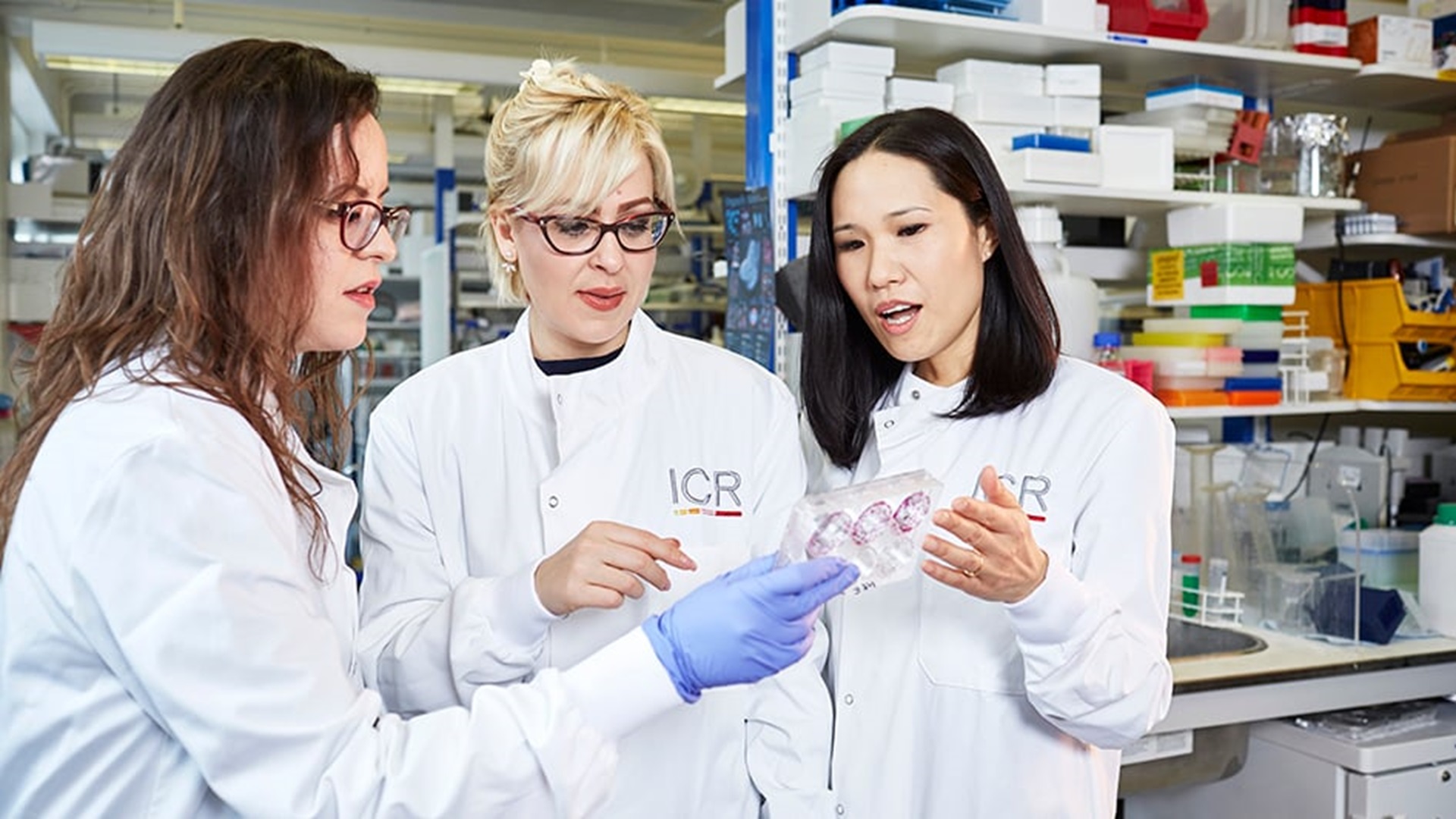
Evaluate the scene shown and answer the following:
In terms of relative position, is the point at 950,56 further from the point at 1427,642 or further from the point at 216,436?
the point at 216,436

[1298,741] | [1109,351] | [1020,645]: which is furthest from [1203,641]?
[1020,645]

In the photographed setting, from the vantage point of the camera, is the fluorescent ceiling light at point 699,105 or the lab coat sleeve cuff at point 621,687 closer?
the lab coat sleeve cuff at point 621,687

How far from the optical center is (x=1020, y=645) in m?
1.55

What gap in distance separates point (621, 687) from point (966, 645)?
66 cm

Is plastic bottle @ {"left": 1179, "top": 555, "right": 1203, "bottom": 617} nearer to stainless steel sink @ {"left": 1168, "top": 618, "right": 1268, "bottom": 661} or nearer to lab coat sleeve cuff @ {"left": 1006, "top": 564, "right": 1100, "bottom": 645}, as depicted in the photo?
stainless steel sink @ {"left": 1168, "top": 618, "right": 1268, "bottom": 661}

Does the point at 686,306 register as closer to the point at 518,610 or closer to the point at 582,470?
the point at 582,470

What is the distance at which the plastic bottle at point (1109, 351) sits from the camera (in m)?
3.32

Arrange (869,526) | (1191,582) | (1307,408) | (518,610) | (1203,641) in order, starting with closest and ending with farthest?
1. (869,526)
2. (518,610)
3. (1203,641)
4. (1191,582)
5. (1307,408)

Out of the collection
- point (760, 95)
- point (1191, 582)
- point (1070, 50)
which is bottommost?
point (1191, 582)

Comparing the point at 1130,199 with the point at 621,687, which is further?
the point at 1130,199

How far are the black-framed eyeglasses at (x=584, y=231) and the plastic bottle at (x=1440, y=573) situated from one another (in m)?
2.38

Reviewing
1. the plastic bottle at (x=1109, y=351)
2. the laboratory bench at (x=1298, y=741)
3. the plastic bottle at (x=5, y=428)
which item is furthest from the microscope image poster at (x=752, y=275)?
the plastic bottle at (x=5, y=428)

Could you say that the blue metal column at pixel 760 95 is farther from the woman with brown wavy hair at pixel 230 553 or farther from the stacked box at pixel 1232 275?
the woman with brown wavy hair at pixel 230 553

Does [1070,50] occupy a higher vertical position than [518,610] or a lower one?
higher
